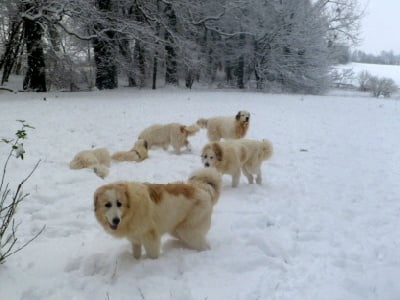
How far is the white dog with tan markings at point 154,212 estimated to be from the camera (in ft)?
13.0

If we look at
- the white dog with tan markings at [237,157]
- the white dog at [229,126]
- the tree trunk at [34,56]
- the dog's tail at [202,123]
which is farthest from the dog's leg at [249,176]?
the tree trunk at [34,56]

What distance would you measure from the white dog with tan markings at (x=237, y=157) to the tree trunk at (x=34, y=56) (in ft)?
50.5

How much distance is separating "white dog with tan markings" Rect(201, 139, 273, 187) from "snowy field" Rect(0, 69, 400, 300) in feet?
1.07

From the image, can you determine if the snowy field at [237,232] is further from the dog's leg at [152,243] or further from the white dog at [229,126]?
the white dog at [229,126]

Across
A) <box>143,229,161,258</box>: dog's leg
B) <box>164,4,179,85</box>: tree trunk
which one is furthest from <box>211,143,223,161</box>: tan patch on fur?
<box>164,4,179,85</box>: tree trunk

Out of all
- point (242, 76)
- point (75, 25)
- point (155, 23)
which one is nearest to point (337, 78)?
point (242, 76)

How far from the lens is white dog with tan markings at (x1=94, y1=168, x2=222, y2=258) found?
395cm

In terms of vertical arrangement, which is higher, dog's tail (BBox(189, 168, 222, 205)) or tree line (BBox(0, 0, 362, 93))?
tree line (BBox(0, 0, 362, 93))

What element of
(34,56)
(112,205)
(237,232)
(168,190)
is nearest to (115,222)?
(112,205)

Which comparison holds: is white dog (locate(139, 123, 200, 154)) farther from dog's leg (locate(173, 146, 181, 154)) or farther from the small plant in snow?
the small plant in snow

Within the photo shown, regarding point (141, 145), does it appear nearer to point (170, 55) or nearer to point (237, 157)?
point (237, 157)

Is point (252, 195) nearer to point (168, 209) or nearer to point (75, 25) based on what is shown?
point (168, 209)

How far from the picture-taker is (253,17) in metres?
27.8

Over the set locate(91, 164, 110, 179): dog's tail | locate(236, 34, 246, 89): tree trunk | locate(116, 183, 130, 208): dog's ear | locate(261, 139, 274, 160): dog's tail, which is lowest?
locate(91, 164, 110, 179): dog's tail
